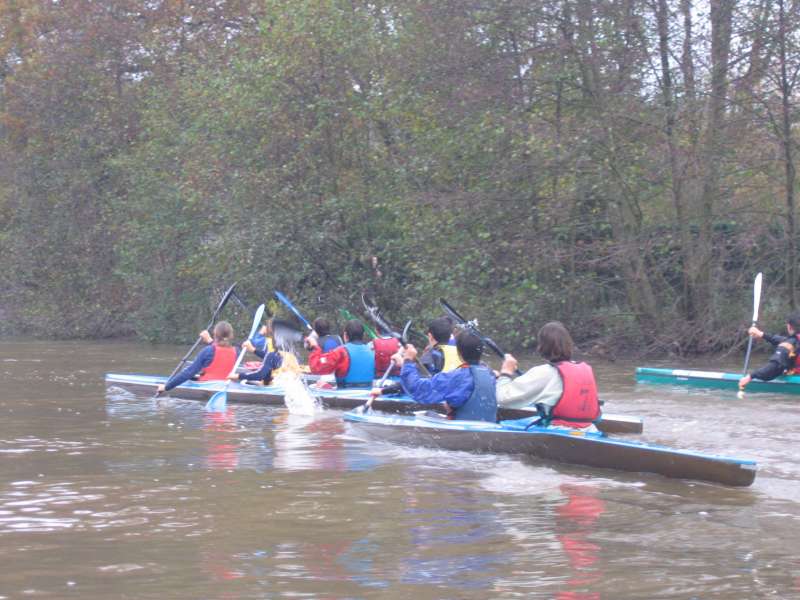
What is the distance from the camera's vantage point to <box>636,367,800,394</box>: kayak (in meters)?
12.2

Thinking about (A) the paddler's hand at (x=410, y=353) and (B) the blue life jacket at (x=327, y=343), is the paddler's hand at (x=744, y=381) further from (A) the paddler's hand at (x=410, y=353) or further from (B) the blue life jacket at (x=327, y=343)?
(B) the blue life jacket at (x=327, y=343)

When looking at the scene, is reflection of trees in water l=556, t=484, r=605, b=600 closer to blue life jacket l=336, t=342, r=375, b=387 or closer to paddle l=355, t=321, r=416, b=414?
paddle l=355, t=321, r=416, b=414

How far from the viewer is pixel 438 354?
36.9 feet

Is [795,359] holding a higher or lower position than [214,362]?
higher

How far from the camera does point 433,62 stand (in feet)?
59.6

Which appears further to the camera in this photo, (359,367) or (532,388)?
(359,367)

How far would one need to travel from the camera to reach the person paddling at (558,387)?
773 cm

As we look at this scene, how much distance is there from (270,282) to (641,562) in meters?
16.1

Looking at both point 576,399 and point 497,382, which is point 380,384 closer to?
point 497,382

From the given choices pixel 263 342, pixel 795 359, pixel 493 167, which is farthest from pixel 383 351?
pixel 493 167

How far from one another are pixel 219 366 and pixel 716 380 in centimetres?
566

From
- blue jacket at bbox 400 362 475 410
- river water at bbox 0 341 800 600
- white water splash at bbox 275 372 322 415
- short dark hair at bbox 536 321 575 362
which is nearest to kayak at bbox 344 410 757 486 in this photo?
river water at bbox 0 341 800 600

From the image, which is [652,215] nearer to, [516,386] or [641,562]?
[516,386]

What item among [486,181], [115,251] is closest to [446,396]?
[486,181]
